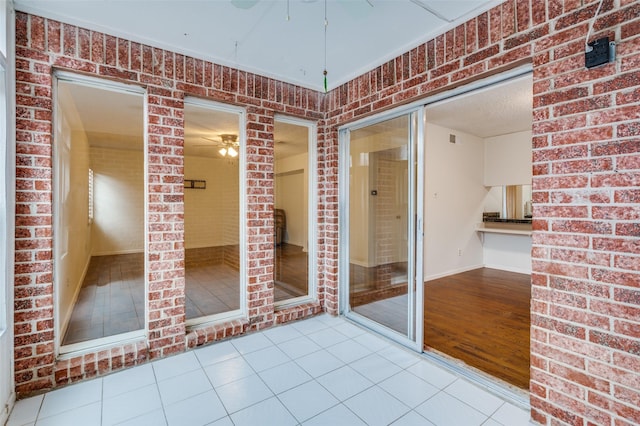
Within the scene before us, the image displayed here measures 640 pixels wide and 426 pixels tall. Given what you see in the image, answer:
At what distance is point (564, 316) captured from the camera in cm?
167

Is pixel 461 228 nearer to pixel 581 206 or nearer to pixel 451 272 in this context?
pixel 451 272

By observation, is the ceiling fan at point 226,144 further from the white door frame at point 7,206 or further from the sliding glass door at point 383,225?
the white door frame at point 7,206

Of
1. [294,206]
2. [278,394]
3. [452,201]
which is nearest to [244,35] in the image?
[294,206]

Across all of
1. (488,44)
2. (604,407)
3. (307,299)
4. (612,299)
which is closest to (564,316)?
(612,299)

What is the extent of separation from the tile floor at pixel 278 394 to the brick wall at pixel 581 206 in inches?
18.8

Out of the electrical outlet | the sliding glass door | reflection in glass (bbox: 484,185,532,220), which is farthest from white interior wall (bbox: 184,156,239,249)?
reflection in glass (bbox: 484,185,532,220)

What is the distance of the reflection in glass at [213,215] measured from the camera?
295cm

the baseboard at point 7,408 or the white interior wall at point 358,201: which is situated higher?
the white interior wall at point 358,201

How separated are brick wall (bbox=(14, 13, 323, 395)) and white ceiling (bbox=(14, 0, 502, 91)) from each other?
16 cm

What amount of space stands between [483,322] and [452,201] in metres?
2.56

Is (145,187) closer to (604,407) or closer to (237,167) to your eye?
(237,167)

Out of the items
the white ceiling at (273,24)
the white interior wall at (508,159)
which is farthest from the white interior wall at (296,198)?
the white interior wall at (508,159)

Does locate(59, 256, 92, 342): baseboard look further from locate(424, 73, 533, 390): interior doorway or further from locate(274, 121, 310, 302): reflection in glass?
locate(424, 73, 533, 390): interior doorway

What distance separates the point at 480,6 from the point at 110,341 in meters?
3.67
